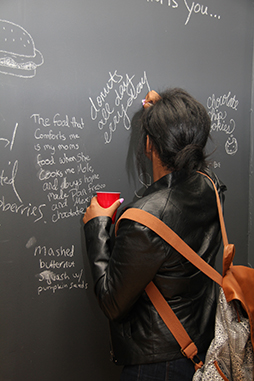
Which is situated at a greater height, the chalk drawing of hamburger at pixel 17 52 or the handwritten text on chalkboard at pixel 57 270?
the chalk drawing of hamburger at pixel 17 52

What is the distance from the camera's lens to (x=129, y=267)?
31.5 inches

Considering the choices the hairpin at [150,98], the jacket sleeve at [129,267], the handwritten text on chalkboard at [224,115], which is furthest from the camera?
the handwritten text on chalkboard at [224,115]

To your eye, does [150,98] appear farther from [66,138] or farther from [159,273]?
[159,273]

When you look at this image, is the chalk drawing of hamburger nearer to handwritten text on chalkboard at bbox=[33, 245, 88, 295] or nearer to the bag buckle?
handwritten text on chalkboard at bbox=[33, 245, 88, 295]

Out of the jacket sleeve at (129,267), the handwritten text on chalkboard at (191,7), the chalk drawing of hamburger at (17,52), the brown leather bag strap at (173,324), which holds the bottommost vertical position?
the brown leather bag strap at (173,324)

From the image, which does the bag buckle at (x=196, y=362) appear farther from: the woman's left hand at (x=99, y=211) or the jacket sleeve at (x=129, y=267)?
the woman's left hand at (x=99, y=211)

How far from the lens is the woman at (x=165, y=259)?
81cm

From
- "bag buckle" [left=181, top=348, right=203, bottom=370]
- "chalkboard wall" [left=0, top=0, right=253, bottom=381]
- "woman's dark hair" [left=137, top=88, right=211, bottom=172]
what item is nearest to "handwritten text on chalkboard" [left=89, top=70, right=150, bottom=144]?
"chalkboard wall" [left=0, top=0, right=253, bottom=381]

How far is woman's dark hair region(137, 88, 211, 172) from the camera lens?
90 cm

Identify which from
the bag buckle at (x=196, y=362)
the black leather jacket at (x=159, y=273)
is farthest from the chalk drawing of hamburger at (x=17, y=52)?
the bag buckle at (x=196, y=362)

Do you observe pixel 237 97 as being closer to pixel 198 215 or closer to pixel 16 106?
pixel 198 215

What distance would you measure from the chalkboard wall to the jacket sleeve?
449mm

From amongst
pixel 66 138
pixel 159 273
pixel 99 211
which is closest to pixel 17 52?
pixel 66 138

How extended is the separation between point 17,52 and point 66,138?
1.28 ft
